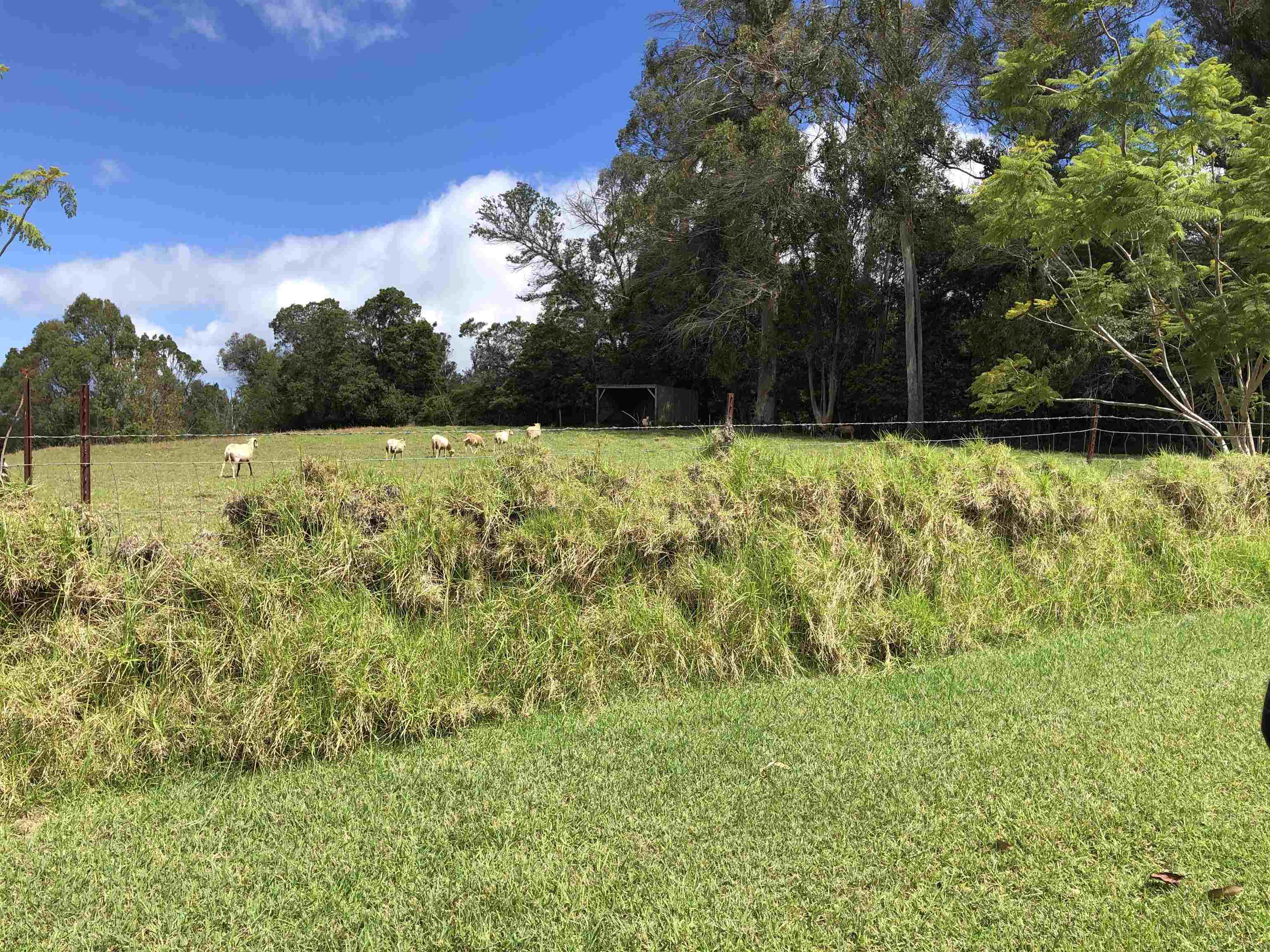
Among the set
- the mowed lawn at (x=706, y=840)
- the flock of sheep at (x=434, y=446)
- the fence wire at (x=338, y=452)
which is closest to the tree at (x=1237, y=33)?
the fence wire at (x=338, y=452)

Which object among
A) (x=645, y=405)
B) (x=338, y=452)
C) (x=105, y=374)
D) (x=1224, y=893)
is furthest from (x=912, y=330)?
(x=105, y=374)

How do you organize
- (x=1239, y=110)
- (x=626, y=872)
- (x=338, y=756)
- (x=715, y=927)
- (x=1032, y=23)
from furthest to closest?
(x=1032, y=23) → (x=1239, y=110) → (x=338, y=756) → (x=626, y=872) → (x=715, y=927)

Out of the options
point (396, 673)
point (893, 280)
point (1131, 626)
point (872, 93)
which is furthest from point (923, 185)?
point (396, 673)

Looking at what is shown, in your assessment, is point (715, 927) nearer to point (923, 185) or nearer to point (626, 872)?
point (626, 872)

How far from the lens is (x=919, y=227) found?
20.5 meters

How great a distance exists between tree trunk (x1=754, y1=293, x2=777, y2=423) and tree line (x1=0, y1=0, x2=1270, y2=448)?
0.10 m

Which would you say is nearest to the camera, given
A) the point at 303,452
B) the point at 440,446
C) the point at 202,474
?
the point at 303,452

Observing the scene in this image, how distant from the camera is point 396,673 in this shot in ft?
10.6

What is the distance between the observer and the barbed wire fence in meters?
3.71

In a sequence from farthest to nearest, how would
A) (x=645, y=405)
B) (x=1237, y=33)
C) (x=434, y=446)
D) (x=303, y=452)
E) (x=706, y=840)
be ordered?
(x=645, y=405) → (x=1237, y=33) → (x=434, y=446) → (x=303, y=452) → (x=706, y=840)

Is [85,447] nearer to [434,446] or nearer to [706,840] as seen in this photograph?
[706,840]

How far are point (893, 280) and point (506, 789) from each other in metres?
26.3

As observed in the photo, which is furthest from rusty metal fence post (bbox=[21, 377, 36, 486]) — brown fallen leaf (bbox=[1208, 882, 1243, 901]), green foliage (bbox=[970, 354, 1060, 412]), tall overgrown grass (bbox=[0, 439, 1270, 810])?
green foliage (bbox=[970, 354, 1060, 412])

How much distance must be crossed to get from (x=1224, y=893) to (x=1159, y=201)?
27.7 ft
